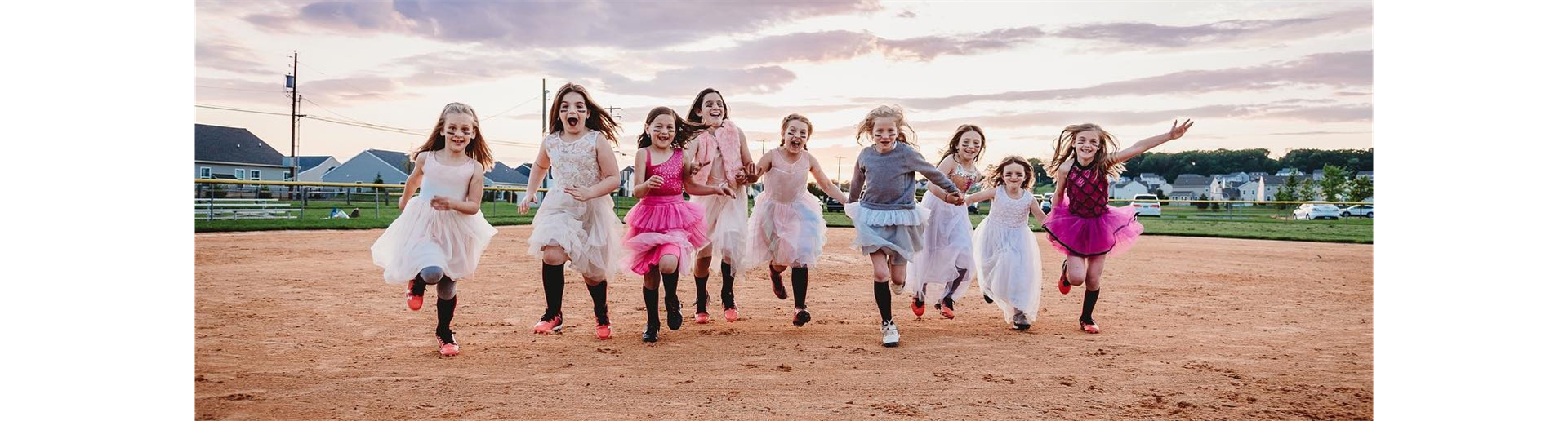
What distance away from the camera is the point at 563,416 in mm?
3811

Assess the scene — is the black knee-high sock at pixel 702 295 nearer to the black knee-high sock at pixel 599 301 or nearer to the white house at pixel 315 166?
the black knee-high sock at pixel 599 301

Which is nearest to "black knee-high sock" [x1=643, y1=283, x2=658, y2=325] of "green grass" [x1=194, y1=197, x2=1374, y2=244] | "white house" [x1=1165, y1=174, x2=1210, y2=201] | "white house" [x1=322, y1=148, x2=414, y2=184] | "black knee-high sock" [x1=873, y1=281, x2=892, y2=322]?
"black knee-high sock" [x1=873, y1=281, x2=892, y2=322]

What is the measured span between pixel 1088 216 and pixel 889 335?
192 centimetres

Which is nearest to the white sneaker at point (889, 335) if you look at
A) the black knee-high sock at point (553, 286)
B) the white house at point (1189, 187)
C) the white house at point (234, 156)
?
the black knee-high sock at point (553, 286)

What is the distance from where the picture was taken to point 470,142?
18.6 ft

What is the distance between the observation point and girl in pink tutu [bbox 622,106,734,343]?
5750 millimetres

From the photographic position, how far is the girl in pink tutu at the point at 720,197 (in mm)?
6617

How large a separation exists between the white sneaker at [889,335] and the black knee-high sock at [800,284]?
2.83 ft

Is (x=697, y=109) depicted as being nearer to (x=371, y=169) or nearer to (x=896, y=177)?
(x=896, y=177)

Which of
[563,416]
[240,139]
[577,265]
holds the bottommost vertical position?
[563,416]

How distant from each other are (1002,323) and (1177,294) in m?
3.19

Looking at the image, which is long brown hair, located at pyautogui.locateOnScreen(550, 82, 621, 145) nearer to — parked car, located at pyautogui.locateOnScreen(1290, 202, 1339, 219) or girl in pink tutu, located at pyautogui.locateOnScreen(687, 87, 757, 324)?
girl in pink tutu, located at pyautogui.locateOnScreen(687, 87, 757, 324)

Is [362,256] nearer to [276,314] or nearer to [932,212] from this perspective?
[276,314]

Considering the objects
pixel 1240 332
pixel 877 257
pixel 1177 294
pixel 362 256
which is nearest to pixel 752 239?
pixel 877 257
